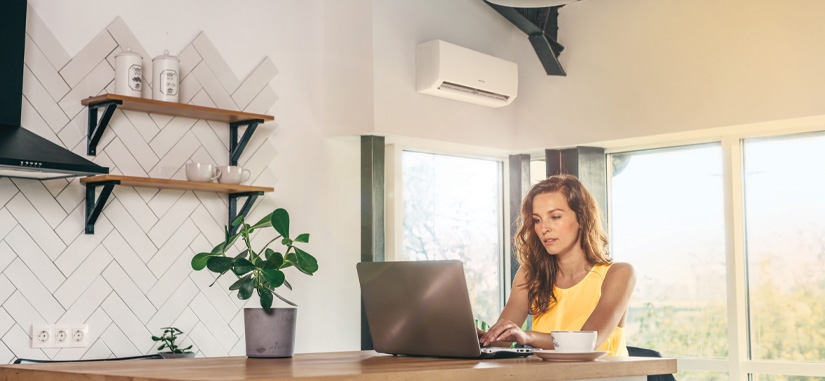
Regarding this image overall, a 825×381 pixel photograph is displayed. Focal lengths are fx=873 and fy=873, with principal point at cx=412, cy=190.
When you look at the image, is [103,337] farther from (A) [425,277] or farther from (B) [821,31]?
(B) [821,31]

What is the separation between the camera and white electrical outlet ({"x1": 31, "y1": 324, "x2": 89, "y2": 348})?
3355mm

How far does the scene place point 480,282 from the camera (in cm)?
502

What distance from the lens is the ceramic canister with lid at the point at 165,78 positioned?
3.66 meters

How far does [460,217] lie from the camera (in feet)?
16.3

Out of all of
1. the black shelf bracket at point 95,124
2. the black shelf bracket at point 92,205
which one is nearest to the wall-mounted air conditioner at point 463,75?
the black shelf bracket at point 95,124

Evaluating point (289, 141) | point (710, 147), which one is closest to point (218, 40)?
point (289, 141)

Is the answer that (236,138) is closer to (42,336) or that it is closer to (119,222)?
(119,222)

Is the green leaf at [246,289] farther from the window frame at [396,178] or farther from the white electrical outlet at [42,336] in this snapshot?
the window frame at [396,178]

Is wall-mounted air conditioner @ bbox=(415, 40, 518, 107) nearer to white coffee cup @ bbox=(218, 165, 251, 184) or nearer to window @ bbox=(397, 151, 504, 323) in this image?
window @ bbox=(397, 151, 504, 323)

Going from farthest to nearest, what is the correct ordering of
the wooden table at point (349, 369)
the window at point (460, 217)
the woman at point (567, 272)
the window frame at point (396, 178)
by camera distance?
1. the window at point (460, 217)
2. the window frame at point (396, 178)
3. the woman at point (567, 272)
4. the wooden table at point (349, 369)

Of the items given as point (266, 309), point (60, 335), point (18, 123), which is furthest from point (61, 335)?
point (266, 309)

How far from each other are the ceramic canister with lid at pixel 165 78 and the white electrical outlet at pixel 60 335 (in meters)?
0.99

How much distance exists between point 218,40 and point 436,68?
107cm

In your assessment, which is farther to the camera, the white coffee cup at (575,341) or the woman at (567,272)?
the woman at (567,272)
